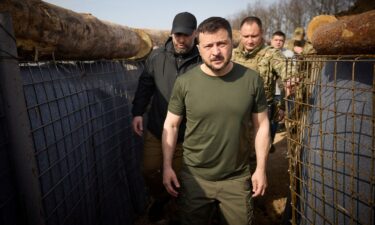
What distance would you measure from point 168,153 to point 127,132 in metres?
1.42

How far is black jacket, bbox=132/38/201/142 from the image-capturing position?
331cm

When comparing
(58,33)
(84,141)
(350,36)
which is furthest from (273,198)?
(58,33)

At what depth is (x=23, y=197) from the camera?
166 centimetres

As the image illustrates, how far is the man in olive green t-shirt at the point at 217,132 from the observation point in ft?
7.69

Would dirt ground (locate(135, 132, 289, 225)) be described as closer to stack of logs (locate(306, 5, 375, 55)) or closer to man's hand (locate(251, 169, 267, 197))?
man's hand (locate(251, 169, 267, 197))

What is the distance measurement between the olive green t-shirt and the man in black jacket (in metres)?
0.79

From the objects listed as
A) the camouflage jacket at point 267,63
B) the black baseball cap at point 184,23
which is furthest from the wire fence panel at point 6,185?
the camouflage jacket at point 267,63

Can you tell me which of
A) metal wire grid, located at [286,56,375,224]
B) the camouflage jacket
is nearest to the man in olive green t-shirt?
metal wire grid, located at [286,56,375,224]

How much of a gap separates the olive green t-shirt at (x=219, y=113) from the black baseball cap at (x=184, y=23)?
0.88 meters

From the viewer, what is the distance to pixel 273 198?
167 inches

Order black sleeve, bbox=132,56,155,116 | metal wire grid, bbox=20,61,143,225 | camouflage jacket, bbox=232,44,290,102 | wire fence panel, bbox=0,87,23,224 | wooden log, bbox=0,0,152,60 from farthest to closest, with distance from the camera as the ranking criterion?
camouflage jacket, bbox=232,44,290,102
black sleeve, bbox=132,56,155,116
metal wire grid, bbox=20,61,143,225
wooden log, bbox=0,0,152,60
wire fence panel, bbox=0,87,23,224

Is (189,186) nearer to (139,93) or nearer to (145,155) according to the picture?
→ (145,155)

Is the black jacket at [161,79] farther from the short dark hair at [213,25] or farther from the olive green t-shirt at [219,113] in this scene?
the short dark hair at [213,25]

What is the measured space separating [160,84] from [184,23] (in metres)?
0.70
